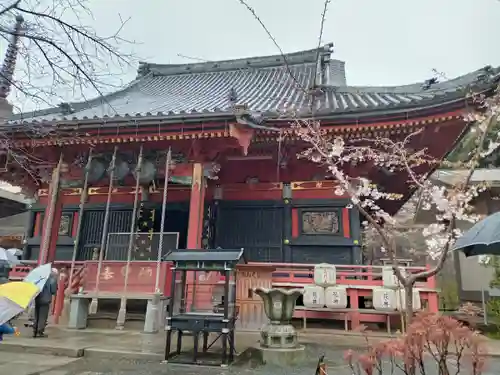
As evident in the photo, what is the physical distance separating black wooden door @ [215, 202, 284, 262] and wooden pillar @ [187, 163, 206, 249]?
182 centimetres

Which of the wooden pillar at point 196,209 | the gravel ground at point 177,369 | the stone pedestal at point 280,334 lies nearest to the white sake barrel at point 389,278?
the gravel ground at point 177,369

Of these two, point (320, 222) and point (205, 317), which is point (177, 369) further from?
point (320, 222)

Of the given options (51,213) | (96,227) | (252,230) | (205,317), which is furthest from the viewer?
(96,227)

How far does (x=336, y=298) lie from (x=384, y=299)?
3.55ft

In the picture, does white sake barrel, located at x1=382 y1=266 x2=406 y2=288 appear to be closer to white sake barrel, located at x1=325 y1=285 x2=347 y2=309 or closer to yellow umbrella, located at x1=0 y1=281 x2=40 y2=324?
Result: white sake barrel, located at x1=325 y1=285 x2=347 y2=309

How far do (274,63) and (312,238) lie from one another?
36.8 ft

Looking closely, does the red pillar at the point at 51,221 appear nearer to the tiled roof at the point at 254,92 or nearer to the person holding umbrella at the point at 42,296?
the person holding umbrella at the point at 42,296

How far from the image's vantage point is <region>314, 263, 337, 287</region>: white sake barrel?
8.79m

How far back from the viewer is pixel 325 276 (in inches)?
346

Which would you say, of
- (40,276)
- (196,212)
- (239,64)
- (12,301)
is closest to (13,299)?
(12,301)

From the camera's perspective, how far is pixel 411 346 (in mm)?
3137

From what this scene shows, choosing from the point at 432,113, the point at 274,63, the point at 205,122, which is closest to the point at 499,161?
the point at 274,63

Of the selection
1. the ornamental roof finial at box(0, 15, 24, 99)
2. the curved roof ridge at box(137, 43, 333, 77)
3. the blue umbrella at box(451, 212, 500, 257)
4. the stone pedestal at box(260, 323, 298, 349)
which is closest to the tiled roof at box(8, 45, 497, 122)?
the curved roof ridge at box(137, 43, 333, 77)

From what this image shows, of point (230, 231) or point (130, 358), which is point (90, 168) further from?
point (130, 358)
